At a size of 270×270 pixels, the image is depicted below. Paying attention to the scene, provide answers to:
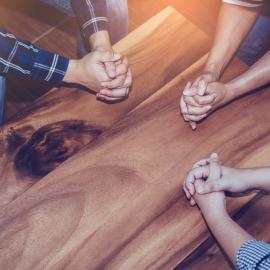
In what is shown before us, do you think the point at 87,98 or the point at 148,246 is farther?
the point at 87,98

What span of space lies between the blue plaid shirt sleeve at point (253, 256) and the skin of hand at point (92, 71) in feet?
2.17

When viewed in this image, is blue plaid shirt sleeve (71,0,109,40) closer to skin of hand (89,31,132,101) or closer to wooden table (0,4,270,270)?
skin of hand (89,31,132,101)

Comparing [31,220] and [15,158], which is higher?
[15,158]

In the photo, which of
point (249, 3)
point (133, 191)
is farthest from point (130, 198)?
point (249, 3)

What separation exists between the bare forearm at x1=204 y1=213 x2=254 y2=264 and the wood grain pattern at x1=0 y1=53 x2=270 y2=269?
0.04 m

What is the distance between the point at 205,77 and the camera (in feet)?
3.87

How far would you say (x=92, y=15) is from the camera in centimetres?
137

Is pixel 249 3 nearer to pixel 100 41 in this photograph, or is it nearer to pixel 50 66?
pixel 100 41

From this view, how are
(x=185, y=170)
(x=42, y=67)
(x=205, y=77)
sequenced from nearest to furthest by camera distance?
(x=185, y=170), (x=205, y=77), (x=42, y=67)

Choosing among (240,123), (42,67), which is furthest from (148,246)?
(42,67)

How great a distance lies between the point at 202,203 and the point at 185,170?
11cm

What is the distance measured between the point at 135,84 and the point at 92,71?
16 cm

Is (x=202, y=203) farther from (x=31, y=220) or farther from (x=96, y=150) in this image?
(x=31, y=220)

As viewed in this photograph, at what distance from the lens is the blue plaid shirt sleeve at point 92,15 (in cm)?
137
